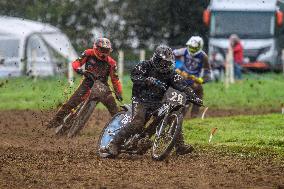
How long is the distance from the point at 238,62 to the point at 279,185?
87.6 ft

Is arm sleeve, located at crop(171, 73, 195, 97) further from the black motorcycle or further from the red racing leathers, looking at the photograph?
the red racing leathers

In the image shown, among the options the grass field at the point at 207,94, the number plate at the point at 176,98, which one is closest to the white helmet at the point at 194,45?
the number plate at the point at 176,98

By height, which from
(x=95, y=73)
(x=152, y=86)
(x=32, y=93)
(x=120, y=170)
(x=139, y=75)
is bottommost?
(x=32, y=93)

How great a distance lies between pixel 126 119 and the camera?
16719 millimetres

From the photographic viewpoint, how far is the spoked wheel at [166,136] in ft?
51.3

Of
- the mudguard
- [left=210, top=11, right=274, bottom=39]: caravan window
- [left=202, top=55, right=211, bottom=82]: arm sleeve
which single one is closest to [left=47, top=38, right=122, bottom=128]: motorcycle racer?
the mudguard

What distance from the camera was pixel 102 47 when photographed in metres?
20.4

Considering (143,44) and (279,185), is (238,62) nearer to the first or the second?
(143,44)

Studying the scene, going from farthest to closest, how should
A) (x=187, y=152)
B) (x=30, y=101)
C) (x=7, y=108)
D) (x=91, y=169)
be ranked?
1. (x=30, y=101)
2. (x=7, y=108)
3. (x=187, y=152)
4. (x=91, y=169)

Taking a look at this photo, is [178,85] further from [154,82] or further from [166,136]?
[166,136]

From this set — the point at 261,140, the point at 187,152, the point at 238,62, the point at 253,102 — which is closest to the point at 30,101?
the point at 253,102

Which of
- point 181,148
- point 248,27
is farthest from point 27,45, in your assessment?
point 181,148

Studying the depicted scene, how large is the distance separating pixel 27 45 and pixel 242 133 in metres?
22.4

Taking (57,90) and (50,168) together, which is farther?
(57,90)
